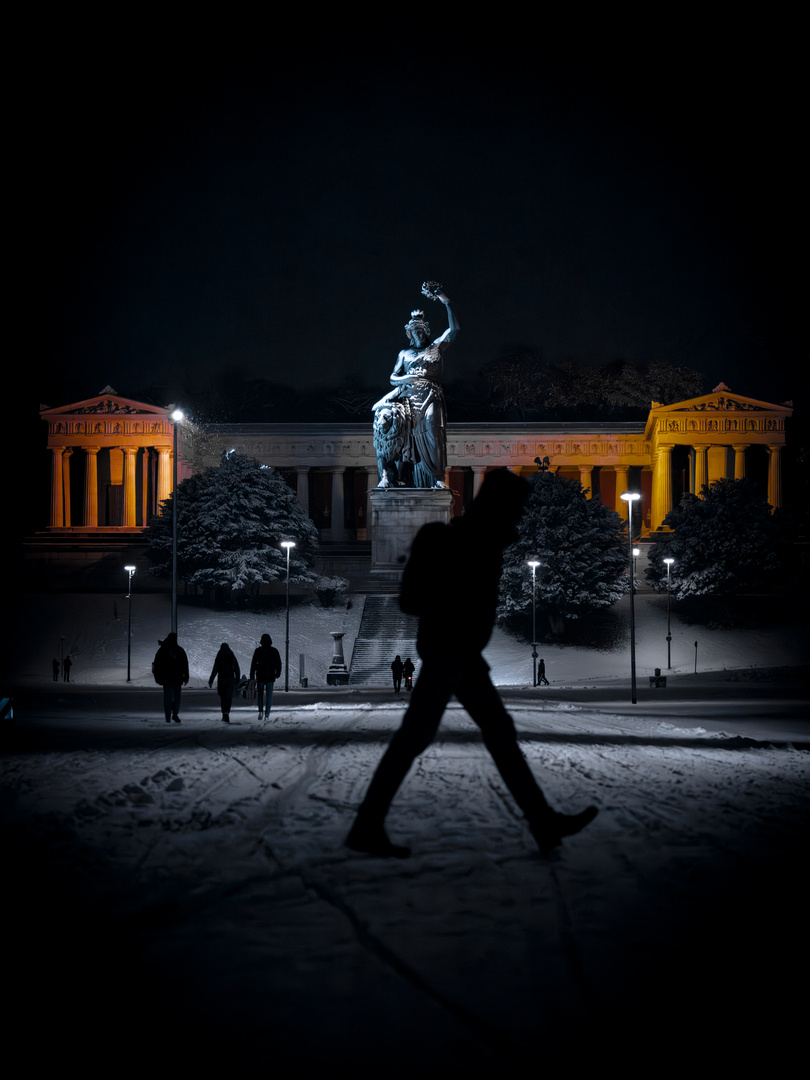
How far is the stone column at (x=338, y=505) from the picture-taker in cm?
8569

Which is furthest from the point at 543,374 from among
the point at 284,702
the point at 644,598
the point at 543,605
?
the point at 284,702

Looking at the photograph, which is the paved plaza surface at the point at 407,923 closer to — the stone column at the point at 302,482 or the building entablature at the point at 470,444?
the stone column at the point at 302,482

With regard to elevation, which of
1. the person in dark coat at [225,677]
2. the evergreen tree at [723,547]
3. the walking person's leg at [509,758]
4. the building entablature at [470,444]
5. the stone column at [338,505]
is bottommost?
the person in dark coat at [225,677]

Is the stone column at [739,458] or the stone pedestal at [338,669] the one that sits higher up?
the stone column at [739,458]

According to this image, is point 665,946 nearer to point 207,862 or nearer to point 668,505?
point 207,862

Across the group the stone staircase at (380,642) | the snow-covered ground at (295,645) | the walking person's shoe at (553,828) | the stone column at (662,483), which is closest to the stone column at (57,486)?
the snow-covered ground at (295,645)

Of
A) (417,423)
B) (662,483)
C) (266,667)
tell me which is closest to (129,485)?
(417,423)

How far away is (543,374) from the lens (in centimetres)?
10056

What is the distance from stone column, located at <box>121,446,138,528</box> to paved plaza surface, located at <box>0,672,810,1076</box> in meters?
76.2

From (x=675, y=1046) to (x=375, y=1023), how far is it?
0.89 metres

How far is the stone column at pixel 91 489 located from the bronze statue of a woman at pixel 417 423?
4287 centimetres

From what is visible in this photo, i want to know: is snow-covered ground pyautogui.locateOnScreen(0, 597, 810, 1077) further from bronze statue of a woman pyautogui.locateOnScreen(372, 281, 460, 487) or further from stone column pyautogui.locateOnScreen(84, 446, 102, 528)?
stone column pyautogui.locateOnScreen(84, 446, 102, 528)

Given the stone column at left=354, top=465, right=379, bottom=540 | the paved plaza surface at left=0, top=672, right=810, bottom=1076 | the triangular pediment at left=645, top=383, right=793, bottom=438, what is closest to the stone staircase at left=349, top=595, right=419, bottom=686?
the paved plaza surface at left=0, top=672, right=810, bottom=1076

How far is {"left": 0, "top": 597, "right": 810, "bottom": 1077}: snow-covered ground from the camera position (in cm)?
291
